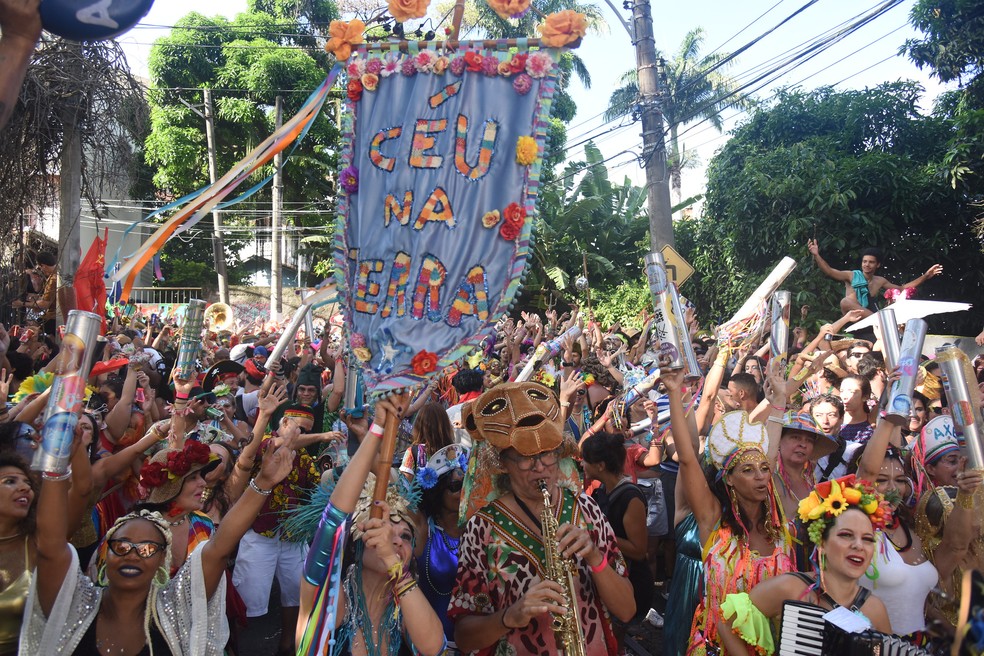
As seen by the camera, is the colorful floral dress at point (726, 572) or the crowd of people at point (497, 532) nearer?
the crowd of people at point (497, 532)

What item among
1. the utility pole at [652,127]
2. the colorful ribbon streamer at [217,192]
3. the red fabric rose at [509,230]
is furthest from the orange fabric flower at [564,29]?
the utility pole at [652,127]

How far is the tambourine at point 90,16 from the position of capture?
2275 mm

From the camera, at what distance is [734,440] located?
3766 millimetres

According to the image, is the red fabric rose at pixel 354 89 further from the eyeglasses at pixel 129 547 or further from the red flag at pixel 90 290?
the eyeglasses at pixel 129 547

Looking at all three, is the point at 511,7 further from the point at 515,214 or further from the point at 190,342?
the point at 190,342

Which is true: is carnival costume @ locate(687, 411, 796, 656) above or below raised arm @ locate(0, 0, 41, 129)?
below

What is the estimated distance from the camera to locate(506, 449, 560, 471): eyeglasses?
131 inches

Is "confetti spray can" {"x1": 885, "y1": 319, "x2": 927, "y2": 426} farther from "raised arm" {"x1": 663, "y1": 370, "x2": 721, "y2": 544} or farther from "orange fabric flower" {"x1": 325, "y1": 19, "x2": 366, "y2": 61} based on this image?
"orange fabric flower" {"x1": 325, "y1": 19, "x2": 366, "y2": 61}

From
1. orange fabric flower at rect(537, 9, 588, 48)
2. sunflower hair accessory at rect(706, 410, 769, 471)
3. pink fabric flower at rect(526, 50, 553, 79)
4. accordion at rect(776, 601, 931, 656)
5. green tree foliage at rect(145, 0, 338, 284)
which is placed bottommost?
accordion at rect(776, 601, 931, 656)

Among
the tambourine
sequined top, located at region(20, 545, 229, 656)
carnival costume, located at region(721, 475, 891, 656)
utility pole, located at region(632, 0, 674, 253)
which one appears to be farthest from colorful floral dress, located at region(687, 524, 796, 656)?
utility pole, located at region(632, 0, 674, 253)

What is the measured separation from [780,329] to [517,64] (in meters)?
2.58

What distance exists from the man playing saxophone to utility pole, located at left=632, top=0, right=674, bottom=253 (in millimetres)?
9031

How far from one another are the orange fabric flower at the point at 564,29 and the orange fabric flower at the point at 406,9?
0.59 metres

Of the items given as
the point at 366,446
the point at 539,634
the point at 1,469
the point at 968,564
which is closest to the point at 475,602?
the point at 539,634
